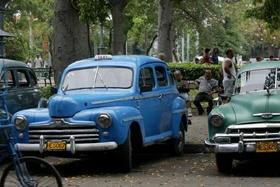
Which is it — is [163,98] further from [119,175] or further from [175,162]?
[119,175]

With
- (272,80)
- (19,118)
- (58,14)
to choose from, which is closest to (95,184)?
(19,118)

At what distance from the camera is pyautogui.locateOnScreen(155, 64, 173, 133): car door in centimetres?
1319

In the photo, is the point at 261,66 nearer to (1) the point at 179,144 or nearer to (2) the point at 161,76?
(2) the point at 161,76

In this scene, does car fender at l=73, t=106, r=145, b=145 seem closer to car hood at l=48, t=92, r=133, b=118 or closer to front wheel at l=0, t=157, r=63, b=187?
car hood at l=48, t=92, r=133, b=118

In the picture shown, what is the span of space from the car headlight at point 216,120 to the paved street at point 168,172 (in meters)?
0.84

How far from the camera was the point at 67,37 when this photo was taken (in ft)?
66.2

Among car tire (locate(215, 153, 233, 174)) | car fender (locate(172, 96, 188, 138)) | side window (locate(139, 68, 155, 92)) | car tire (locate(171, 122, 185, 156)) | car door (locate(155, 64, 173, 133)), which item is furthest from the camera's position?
car tire (locate(171, 122, 185, 156))

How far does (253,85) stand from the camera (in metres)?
12.1

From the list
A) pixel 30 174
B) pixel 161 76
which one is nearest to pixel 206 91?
pixel 161 76

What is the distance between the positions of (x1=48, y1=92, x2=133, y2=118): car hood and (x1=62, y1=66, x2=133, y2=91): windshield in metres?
0.47

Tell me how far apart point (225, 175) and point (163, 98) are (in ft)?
8.74

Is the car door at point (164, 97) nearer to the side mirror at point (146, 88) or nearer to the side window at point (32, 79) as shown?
the side mirror at point (146, 88)

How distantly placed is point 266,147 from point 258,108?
668 millimetres

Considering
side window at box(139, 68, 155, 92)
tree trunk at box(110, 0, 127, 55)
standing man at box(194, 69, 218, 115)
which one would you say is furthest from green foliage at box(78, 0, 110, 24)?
side window at box(139, 68, 155, 92)
